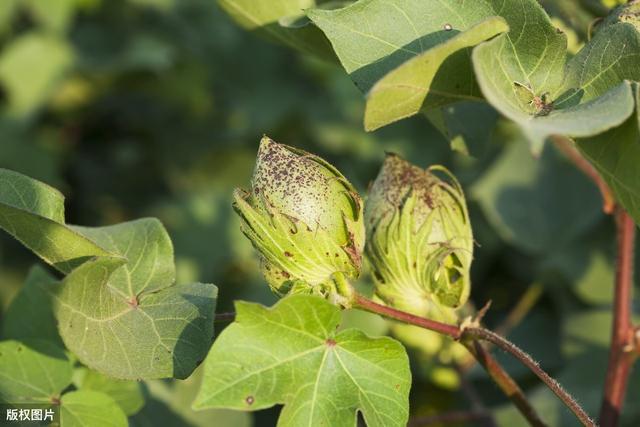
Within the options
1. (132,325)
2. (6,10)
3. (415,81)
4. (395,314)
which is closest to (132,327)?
(132,325)

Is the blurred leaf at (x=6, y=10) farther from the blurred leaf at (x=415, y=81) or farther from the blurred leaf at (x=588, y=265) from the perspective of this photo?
the blurred leaf at (x=415, y=81)

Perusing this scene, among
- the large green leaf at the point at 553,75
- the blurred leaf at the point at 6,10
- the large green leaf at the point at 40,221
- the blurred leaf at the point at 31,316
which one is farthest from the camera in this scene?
the blurred leaf at the point at 6,10

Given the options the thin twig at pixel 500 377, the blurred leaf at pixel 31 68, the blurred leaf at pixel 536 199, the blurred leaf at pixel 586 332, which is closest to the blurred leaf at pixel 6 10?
the blurred leaf at pixel 31 68

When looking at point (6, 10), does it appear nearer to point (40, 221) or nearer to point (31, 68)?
point (31, 68)

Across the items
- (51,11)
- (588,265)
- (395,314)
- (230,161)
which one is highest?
(51,11)

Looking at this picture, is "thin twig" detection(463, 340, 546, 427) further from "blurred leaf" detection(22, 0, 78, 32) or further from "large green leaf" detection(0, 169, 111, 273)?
"blurred leaf" detection(22, 0, 78, 32)
